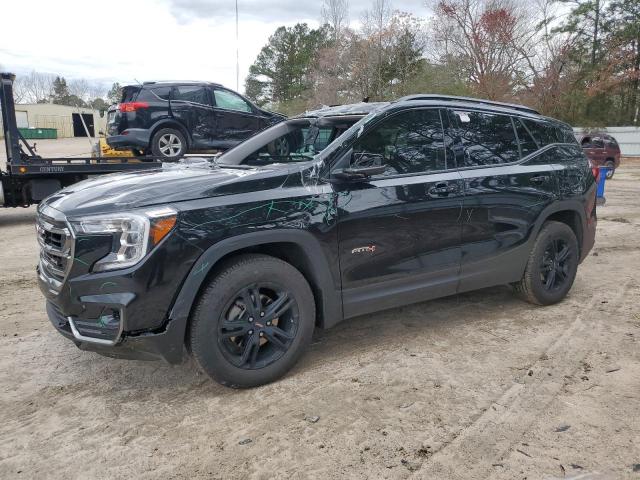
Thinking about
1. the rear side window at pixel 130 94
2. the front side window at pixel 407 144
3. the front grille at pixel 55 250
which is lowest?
the front grille at pixel 55 250

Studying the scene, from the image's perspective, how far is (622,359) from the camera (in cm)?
373

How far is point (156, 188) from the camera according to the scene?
3078 millimetres

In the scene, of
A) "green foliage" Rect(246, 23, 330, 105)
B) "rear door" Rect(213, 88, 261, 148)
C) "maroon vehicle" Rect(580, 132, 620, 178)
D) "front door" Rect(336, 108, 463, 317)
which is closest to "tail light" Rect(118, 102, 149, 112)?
"rear door" Rect(213, 88, 261, 148)

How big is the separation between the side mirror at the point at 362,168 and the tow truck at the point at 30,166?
687 centimetres

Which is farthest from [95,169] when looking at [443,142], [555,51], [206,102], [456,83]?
[555,51]

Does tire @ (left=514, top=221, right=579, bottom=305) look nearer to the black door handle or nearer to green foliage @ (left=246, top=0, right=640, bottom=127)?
the black door handle

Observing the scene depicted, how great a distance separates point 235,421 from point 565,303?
3.49 m

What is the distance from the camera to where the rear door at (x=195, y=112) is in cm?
964

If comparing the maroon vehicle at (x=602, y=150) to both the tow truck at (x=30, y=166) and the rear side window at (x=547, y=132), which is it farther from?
the tow truck at (x=30, y=166)

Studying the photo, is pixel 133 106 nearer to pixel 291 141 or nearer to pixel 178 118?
pixel 178 118

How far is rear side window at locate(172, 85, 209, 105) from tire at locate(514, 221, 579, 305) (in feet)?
23.2

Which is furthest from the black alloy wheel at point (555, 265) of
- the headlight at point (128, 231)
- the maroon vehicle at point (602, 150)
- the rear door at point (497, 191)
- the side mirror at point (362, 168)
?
the maroon vehicle at point (602, 150)

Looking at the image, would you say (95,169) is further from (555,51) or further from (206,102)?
(555,51)

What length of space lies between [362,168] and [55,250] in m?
1.96
